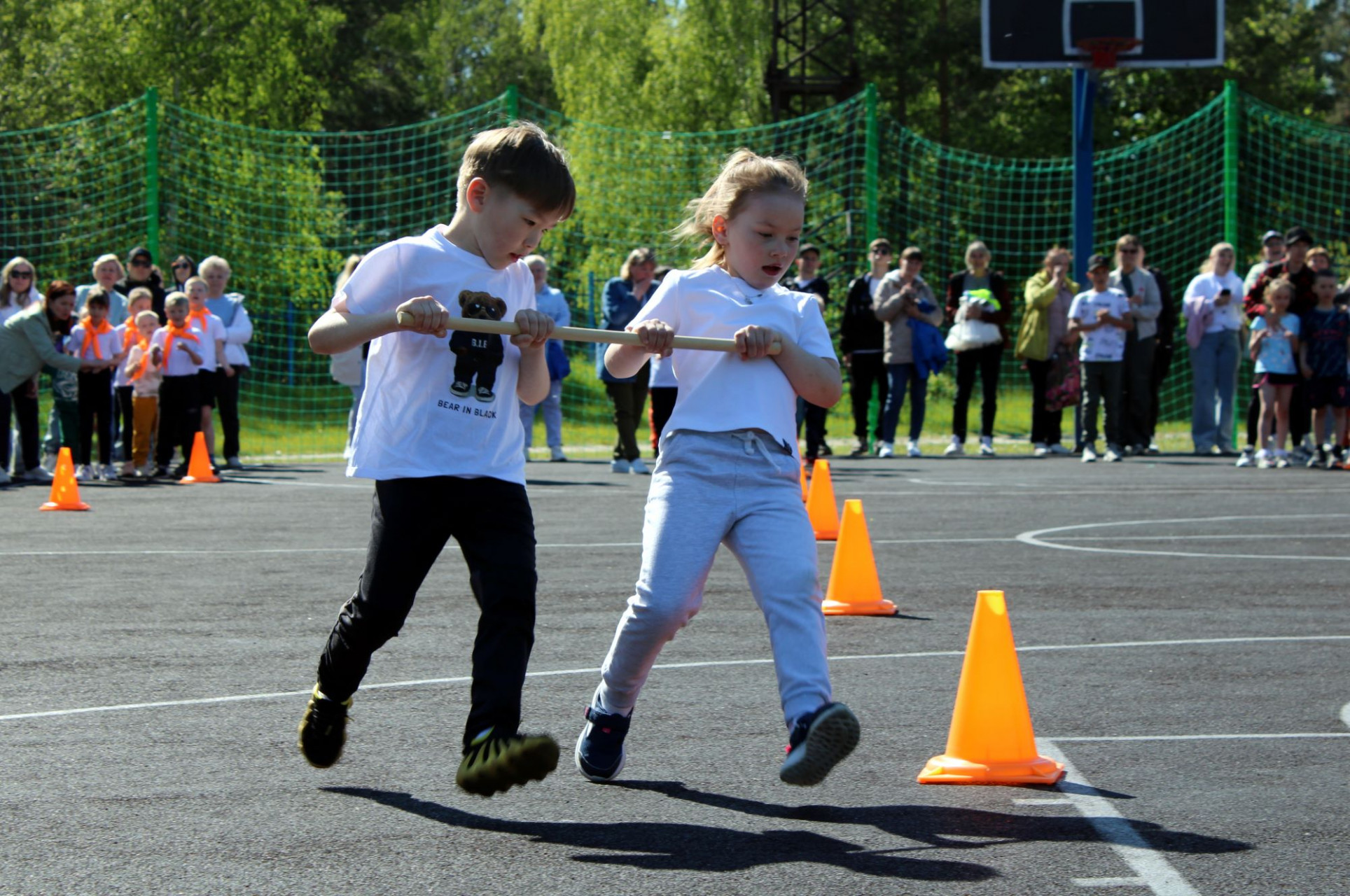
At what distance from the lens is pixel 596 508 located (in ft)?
40.7

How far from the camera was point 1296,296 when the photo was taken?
16.1 meters

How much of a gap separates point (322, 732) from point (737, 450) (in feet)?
4.35

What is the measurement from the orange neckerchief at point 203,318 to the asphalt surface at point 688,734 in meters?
6.04

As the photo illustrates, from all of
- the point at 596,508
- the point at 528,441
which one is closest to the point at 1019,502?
the point at 596,508

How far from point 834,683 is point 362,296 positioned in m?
2.39

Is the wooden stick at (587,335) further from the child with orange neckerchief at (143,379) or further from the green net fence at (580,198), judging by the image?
the green net fence at (580,198)

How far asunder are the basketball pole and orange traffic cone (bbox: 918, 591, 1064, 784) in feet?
49.8

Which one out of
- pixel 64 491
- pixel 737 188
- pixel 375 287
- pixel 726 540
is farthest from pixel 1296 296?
pixel 375 287

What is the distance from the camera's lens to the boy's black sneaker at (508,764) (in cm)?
404

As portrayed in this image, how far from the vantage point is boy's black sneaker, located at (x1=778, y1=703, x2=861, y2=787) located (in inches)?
158

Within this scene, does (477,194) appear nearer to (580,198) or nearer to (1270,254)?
(1270,254)

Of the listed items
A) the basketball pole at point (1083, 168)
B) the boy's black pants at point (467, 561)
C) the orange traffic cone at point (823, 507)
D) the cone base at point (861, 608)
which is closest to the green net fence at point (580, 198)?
the basketball pole at point (1083, 168)

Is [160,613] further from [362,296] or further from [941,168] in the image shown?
[941,168]

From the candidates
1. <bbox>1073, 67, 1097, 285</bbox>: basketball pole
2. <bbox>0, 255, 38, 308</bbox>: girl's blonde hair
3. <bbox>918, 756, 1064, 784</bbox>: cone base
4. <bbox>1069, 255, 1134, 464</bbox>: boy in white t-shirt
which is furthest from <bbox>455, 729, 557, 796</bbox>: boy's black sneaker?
<bbox>1073, 67, 1097, 285</bbox>: basketball pole
